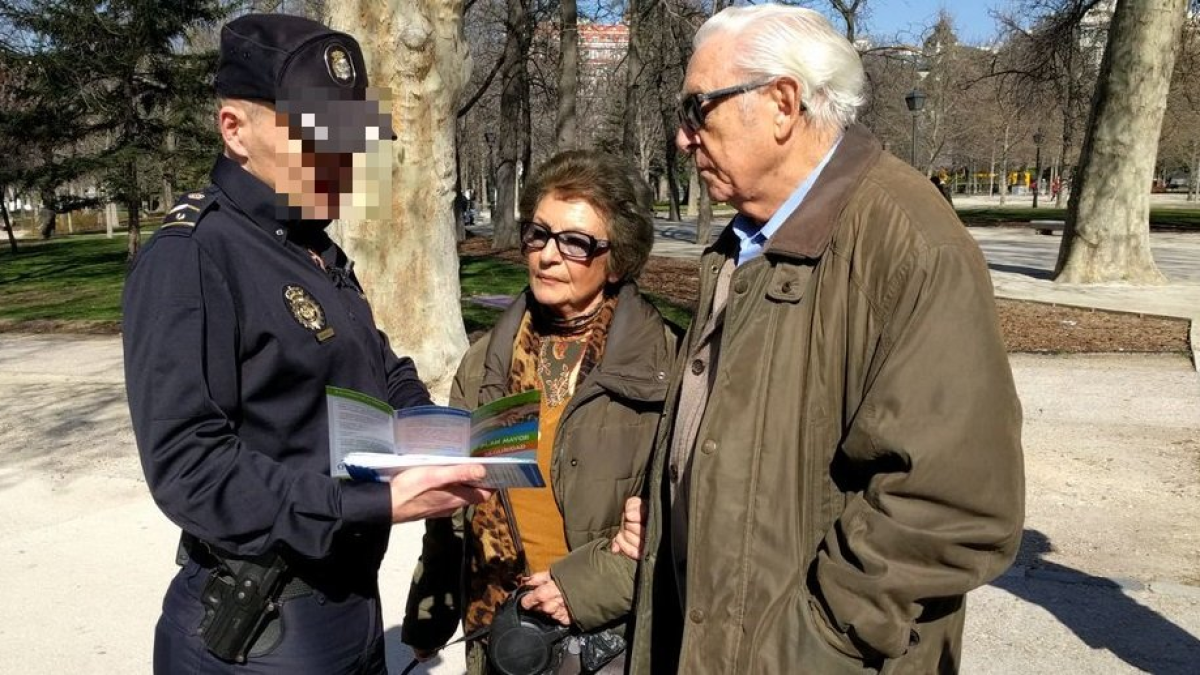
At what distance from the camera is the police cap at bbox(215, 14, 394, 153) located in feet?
6.21

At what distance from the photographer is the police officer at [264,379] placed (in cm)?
175

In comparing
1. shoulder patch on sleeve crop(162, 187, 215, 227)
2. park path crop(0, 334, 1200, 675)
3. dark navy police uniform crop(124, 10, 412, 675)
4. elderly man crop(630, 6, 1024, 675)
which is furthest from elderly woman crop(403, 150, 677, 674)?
park path crop(0, 334, 1200, 675)

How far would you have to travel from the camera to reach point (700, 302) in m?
2.20

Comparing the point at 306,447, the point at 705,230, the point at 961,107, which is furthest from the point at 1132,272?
the point at 961,107

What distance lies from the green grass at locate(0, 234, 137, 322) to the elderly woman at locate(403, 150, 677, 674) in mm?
12515

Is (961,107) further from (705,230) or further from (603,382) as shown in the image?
(603,382)

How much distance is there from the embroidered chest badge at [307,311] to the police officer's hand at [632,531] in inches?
33.8

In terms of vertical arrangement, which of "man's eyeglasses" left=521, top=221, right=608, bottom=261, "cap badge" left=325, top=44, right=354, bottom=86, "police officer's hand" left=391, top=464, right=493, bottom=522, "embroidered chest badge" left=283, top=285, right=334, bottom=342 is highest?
"cap badge" left=325, top=44, right=354, bottom=86

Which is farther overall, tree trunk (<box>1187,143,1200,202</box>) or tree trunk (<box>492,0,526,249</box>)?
tree trunk (<box>1187,143,1200,202</box>)

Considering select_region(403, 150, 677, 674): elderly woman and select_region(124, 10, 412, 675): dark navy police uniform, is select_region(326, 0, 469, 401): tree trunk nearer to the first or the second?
select_region(403, 150, 677, 674): elderly woman

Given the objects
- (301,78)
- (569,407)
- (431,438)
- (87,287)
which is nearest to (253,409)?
(431,438)

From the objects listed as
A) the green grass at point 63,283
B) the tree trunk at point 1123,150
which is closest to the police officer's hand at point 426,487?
the green grass at point 63,283

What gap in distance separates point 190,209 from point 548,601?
1.26m

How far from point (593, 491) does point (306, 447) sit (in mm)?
787
